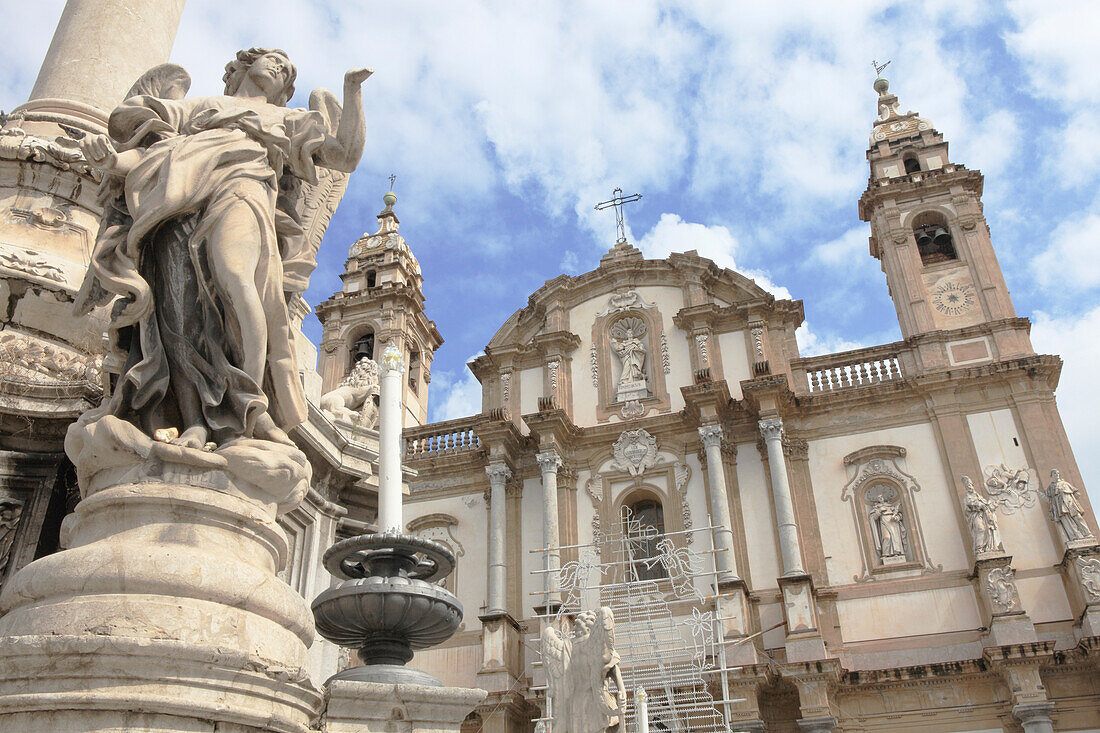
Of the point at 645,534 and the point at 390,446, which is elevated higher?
the point at 645,534

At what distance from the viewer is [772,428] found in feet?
54.2

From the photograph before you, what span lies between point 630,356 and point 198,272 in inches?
662

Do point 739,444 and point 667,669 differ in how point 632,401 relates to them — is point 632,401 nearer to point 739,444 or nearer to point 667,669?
point 739,444

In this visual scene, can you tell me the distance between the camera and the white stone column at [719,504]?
15.5 meters

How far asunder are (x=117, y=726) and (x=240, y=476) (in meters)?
0.78

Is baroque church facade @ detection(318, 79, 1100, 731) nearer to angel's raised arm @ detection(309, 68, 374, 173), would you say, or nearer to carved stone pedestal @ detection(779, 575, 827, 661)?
carved stone pedestal @ detection(779, 575, 827, 661)

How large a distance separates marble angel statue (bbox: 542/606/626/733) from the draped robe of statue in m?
4.56

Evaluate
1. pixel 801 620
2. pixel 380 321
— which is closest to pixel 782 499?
pixel 801 620

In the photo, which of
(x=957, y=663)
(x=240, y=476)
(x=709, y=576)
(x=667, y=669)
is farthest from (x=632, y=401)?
(x=240, y=476)

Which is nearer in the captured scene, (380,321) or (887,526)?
(887,526)

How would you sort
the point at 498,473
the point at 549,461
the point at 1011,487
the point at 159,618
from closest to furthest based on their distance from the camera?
the point at 159,618
the point at 1011,487
the point at 549,461
the point at 498,473

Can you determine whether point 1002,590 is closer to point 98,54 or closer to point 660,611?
point 660,611

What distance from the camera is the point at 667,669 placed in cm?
1473

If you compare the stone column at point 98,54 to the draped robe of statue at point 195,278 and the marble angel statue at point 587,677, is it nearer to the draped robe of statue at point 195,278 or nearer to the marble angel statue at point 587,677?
the draped robe of statue at point 195,278
